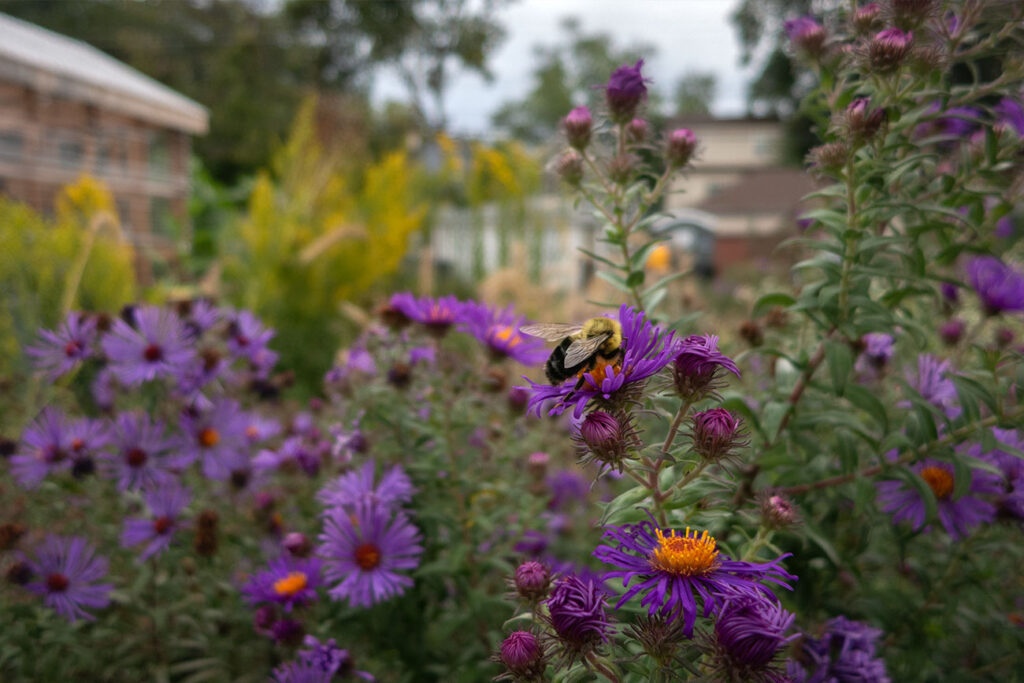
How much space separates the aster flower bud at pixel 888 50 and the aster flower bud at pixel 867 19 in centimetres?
8

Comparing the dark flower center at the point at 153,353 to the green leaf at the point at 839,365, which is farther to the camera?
the dark flower center at the point at 153,353

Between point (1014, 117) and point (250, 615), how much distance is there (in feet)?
5.57

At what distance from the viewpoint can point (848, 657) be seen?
99 centimetres

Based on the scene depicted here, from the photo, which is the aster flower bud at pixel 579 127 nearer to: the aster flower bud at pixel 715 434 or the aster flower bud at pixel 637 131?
the aster flower bud at pixel 637 131

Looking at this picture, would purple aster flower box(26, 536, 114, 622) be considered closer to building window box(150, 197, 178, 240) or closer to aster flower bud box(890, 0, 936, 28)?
aster flower bud box(890, 0, 936, 28)

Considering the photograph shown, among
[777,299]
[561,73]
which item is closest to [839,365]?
[777,299]

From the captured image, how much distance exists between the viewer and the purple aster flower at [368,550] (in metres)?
1.11

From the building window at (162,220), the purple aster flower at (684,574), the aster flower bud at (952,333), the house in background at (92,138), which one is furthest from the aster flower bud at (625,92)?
the building window at (162,220)

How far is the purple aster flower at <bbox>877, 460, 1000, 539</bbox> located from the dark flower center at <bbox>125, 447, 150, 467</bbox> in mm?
1418

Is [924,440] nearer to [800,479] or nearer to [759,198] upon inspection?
[800,479]

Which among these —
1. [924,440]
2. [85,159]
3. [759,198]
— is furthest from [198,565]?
[759,198]

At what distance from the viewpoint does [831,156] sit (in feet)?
3.37

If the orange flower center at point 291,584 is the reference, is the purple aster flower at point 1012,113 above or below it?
above

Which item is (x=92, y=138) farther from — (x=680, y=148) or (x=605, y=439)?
(x=605, y=439)
